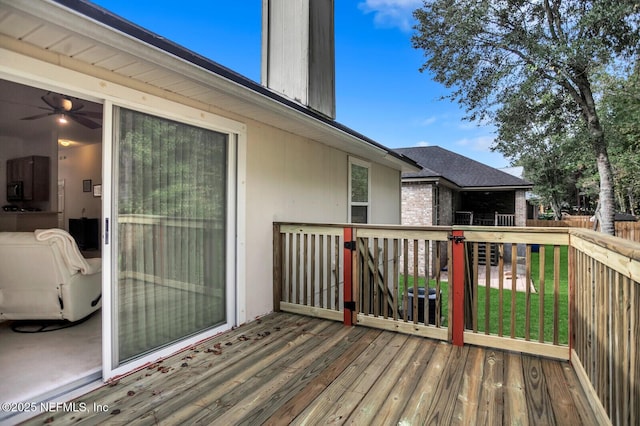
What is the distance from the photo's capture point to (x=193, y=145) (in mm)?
3127

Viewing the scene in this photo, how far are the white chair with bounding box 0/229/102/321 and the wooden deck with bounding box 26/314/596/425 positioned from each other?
144cm

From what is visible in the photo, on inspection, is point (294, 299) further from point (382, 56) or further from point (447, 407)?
point (382, 56)

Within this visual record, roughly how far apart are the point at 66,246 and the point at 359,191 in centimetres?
492

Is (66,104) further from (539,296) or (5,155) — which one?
(539,296)

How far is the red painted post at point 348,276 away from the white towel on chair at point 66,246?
2.68 m

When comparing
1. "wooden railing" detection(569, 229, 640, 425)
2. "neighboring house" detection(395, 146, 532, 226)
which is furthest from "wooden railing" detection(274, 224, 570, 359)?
"neighboring house" detection(395, 146, 532, 226)

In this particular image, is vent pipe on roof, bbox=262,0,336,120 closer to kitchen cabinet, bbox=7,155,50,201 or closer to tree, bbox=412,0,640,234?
kitchen cabinet, bbox=7,155,50,201

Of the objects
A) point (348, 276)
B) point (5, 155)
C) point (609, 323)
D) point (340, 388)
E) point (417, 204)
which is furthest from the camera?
point (417, 204)

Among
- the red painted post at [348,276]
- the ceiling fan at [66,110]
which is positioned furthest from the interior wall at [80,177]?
the red painted post at [348,276]

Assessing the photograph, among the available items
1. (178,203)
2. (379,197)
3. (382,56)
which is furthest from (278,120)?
(382,56)

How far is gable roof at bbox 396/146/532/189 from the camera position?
557 inches

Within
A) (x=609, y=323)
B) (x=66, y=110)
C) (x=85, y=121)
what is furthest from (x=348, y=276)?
(x=85, y=121)

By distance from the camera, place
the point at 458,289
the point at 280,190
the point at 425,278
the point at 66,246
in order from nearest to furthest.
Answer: the point at 458,289
the point at 66,246
the point at 425,278
the point at 280,190

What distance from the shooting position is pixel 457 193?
15.9 meters
